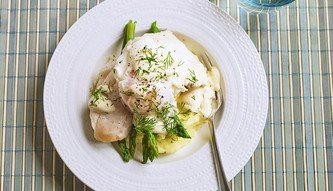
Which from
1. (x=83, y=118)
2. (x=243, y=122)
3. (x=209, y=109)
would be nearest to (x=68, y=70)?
(x=83, y=118)

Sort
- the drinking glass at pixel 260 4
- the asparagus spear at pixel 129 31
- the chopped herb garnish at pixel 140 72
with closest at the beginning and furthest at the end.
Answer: the chopped herb garnish at pixel 140 72 < the asparagus spear at pixel 129 31 < the drinking glass at pixel 260 4

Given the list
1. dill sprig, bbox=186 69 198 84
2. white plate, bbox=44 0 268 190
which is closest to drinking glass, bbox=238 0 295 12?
white plate, bbox=44 0 268 190

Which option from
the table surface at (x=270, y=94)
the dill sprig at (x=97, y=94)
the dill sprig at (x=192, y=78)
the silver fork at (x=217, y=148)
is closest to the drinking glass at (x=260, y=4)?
the table surface at (x=270, y=94)

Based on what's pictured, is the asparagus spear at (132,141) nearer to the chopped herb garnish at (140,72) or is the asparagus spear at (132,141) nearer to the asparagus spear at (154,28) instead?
the chopped herb garnish at (140,72)

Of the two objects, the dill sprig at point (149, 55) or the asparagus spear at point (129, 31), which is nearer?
the dill sprig at point (149, 55)

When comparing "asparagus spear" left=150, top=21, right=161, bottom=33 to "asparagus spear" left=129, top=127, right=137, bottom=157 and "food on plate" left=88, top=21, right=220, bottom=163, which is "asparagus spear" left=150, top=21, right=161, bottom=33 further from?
"asparagus spear" left=129, top=127, right=137, bottom=157

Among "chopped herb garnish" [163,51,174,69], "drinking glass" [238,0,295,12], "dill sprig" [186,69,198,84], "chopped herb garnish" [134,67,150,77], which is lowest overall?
"dill sprig" [186,69,198,84]
